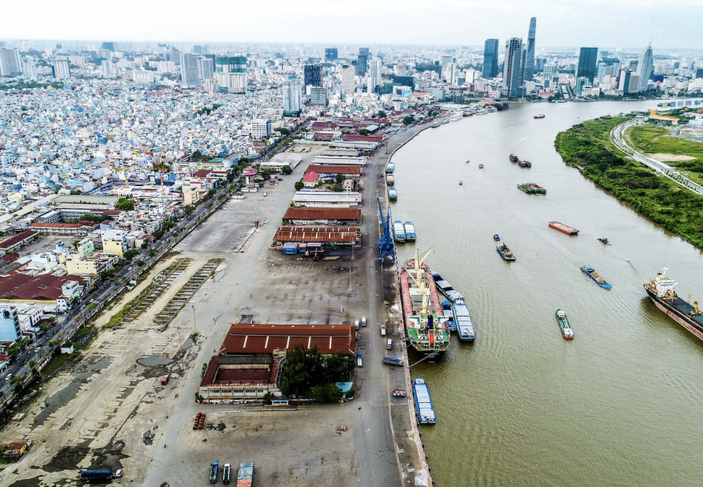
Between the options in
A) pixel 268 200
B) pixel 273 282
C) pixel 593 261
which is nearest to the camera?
pixel 273 282

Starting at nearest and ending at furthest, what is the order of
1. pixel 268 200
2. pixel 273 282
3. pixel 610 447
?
pixel 610 447 < pixel 273 282 < pixel 268 200

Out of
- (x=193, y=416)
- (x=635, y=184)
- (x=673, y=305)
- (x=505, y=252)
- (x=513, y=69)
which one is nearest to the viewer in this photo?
(x=193, y=416)

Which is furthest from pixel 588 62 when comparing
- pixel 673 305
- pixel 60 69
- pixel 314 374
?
pixel 314 374

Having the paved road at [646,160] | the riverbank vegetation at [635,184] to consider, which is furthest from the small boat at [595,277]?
the paved road at [646,160]

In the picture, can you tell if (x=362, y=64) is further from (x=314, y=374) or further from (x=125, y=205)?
(x=314, y=374)

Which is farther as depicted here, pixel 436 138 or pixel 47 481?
pixel 436 138

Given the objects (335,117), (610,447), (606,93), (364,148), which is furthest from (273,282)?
(606,93)

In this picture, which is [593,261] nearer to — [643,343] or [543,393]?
[643,343]
